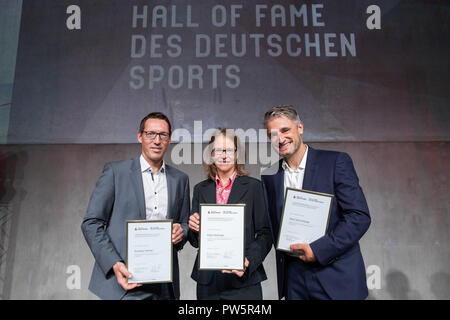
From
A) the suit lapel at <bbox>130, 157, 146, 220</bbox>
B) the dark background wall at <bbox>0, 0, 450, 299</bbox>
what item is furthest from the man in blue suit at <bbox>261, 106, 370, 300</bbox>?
the dark background wall at <bbox>0, 0, 450, 299</bbox>

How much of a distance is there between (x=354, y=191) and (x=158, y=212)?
1103 mm

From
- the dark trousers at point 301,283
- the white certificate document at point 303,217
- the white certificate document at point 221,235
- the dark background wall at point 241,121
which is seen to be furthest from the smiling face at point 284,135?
the dark background wall at point 241,121

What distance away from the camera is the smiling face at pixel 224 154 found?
1.94 m

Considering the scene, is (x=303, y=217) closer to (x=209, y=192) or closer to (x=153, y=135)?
(x=209, y=192)

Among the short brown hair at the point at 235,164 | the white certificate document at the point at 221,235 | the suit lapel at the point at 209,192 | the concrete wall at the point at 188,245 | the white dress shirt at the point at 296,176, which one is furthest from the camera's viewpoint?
the concrete wall at the point at 188,245

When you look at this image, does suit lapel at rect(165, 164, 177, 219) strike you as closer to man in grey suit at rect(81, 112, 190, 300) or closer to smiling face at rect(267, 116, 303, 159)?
man in grey suit at rect(81, 112, 190, 300)

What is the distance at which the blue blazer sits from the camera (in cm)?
153

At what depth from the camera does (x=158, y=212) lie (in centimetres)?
185

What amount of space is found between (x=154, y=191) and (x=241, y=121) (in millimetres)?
1750

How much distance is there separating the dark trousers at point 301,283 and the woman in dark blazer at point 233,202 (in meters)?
0.18

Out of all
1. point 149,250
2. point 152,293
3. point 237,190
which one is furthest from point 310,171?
point 152,293

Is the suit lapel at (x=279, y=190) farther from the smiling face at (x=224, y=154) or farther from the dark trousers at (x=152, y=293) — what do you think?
the dark trousers at (x=152, y=293)

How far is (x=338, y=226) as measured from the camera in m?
1.58

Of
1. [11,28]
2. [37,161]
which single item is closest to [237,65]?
[37,161]
